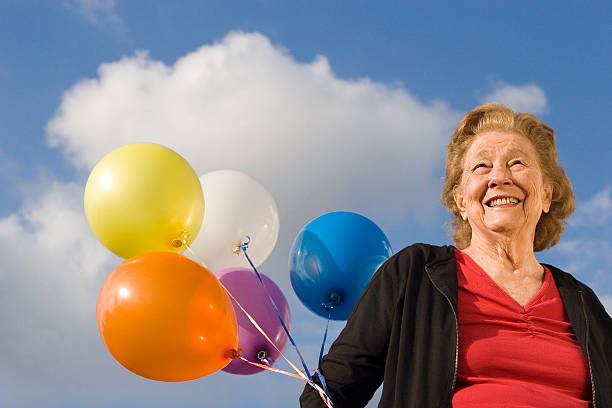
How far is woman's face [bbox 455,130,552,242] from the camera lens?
2273 mm

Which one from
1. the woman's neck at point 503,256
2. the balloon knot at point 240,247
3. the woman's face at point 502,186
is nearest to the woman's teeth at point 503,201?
the woman's face at point 502,186

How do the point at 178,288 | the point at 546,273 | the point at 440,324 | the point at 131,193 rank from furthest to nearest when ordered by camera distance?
the point at 131,193 → the point at 178,288 → the point at 546,273 → the point at 440,324

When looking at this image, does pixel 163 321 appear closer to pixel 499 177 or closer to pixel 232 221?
pixel 232 221

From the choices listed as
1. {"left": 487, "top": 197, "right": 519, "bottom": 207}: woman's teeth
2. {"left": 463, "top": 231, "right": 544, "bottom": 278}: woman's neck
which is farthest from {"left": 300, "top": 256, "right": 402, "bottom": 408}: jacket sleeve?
{"left": 487, "top": 197, "right": 519, "bottom": 207}: woman's teeth

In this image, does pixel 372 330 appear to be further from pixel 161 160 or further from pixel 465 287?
pixel 161 160

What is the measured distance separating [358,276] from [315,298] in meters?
0.32

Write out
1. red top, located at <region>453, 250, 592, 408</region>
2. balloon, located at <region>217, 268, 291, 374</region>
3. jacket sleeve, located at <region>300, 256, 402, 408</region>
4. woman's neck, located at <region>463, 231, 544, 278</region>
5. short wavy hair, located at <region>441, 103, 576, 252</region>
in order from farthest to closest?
balloon, located at <region>217, 268, 291, 374</region> → short wavy hair, located at <region>441, 103, 576, 252</region> → woman's neck, located at <region>463, 231, 544, 278</region> → jacket sleeve, located at <region>300, 256, 402, 408</region> → red top, located at <region>453, 250, 592, 408</region>

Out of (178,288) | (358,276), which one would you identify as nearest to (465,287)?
(178,288)

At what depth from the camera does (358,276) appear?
3.67 meters

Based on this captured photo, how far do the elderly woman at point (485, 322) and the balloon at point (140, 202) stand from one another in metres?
1.55

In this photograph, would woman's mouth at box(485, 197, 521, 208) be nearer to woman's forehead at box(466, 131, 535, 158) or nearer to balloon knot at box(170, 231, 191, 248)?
woman's forehead at box(466, 131, 535, 158)

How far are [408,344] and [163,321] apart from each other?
112cm

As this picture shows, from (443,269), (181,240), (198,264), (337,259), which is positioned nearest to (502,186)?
(443,269)

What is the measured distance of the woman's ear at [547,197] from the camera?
2.53 metres
